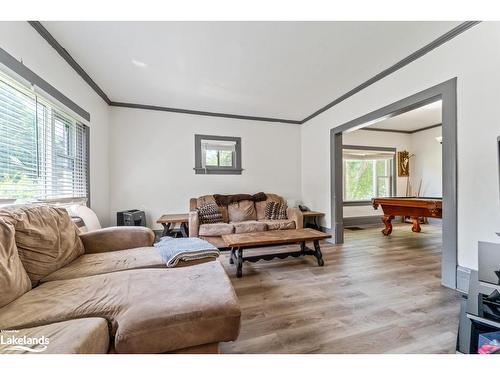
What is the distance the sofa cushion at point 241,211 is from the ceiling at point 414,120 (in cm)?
346

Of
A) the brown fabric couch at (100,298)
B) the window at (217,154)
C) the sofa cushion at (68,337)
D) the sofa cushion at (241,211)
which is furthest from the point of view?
the window at (217,154)

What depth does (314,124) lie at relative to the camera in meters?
4.27

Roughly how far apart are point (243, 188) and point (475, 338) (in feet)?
11.8

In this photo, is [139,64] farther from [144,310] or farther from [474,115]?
[474,115]

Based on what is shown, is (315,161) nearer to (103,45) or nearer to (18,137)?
(103,45)

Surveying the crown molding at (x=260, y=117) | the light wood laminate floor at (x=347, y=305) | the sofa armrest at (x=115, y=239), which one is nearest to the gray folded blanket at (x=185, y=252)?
the sofa armrest at (x=115, y=239)

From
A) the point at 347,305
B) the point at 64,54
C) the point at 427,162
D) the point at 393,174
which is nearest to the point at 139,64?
the point at 64,54

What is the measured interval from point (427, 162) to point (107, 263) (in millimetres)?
6905

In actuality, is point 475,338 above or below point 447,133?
below

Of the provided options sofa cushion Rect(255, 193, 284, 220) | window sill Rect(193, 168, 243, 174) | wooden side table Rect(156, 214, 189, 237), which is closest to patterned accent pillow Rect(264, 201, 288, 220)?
sofa cushion Rect(255, 193, 284, 220)

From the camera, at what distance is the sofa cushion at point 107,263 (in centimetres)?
139

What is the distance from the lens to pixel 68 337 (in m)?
0.78

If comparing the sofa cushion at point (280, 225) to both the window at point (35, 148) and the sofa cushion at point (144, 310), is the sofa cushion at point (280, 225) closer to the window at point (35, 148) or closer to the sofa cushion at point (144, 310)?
the sofa cushion at point (144, 310)
